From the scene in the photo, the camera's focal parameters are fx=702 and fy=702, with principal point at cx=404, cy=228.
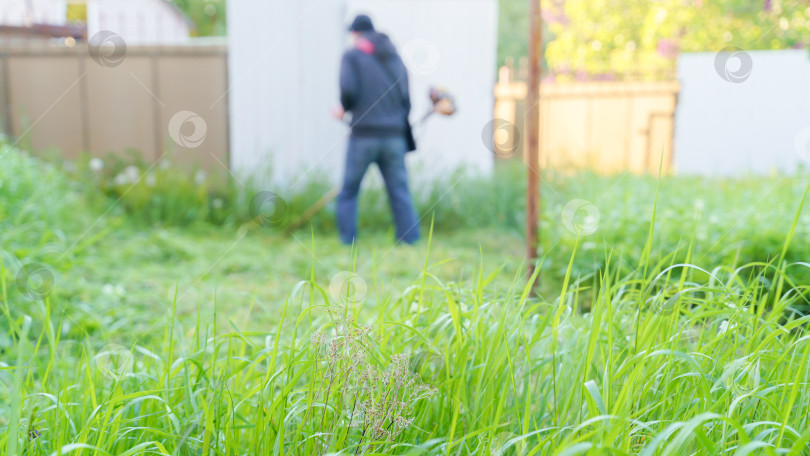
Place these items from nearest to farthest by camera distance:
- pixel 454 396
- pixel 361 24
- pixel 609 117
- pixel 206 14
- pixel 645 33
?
1. pixel 454 396
2. pixel 361 24
3. pixel 609 117
4. pixel 645 33
5. pixel 206 14

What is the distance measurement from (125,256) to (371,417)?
349cm

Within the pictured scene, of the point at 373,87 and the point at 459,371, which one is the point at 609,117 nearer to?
the point at 373,87

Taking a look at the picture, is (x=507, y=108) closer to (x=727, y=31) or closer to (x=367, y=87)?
(x=727, y=31)

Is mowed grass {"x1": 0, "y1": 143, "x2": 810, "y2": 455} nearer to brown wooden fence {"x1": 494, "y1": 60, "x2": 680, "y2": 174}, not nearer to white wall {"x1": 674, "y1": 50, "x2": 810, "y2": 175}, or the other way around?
white wall {"x1": 674, "y1": 50, "x2": 810, "y2": 175}

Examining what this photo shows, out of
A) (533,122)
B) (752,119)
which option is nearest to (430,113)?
(533,122)

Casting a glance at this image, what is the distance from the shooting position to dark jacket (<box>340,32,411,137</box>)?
4.83 metres

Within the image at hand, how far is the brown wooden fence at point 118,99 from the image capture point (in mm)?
6715

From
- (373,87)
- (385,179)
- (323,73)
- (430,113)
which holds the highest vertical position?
(323,73)

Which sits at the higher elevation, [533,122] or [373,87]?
[373,87]

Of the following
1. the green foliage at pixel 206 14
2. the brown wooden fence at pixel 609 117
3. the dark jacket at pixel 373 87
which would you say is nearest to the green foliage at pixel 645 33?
the brown wooden fence at pixel 609 117

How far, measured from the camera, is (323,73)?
6039 mm

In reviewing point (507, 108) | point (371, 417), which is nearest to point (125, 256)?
point (371, 417)

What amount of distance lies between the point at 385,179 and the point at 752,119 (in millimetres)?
5564

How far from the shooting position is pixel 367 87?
16.0 ft
